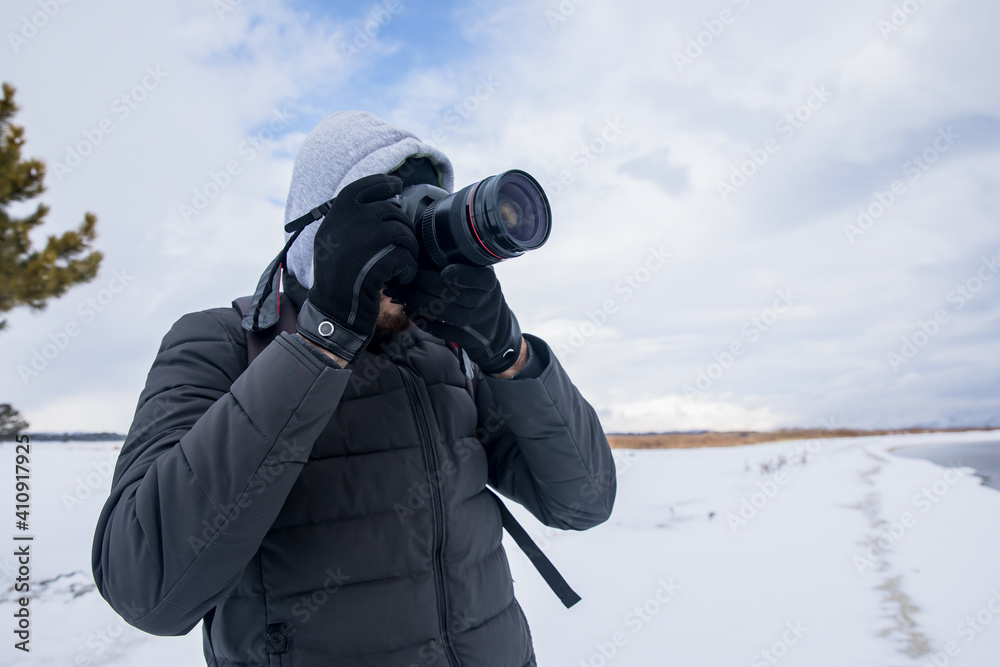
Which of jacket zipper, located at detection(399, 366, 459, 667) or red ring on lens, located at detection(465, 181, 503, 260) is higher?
red ring on lens, located at detection(465, 181, 503, 260)

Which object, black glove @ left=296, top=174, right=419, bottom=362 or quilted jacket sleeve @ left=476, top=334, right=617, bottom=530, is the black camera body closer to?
black glove @ left=296, top=174, right=419, bottom=362

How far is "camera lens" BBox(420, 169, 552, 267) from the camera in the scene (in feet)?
3.98

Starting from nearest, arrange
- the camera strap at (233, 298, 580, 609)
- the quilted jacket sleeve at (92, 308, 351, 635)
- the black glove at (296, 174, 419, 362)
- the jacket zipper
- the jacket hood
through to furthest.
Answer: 1. the quilted jacket sleeve at (92, 308, 351, 635)
2. the black glove at (296, 174, 419, 362)
3. the jacket zipper
4. the camera strap at (233, 298, 580, 609)
5. the jacket hood

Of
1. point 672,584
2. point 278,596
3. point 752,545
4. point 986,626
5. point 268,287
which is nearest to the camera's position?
point 278,596

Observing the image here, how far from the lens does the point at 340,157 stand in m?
1.52

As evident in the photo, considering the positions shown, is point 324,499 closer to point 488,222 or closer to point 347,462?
point 347,462

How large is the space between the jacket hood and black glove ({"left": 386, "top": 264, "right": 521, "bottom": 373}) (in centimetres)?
32

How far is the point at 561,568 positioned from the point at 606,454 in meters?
2.39

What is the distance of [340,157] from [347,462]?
2.55 feet

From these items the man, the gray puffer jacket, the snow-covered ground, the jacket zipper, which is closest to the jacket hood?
the man

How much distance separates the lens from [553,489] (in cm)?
150

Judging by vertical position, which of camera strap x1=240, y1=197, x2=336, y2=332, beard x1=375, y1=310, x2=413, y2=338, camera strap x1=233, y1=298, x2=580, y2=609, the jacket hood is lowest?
camera strap x1=233, y1=298, x2=580, y2=609

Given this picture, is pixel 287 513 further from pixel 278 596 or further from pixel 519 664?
pixel 519 664

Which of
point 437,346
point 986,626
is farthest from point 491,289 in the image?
point 986,626
